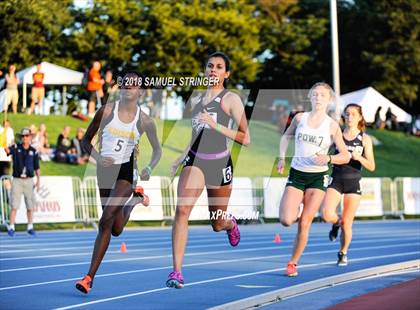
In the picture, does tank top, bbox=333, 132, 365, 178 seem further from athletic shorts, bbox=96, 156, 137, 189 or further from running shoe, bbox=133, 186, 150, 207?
athletic shorts, bbox=96, 156, 137, 189

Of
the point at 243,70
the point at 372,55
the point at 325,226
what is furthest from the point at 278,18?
the point at 325,226

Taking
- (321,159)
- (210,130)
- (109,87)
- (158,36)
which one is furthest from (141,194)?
(158,36)

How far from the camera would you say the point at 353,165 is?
13.7 meters

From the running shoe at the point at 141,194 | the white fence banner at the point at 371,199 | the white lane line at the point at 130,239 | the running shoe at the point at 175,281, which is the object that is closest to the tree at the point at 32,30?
the white fence banner at the point at 371,199

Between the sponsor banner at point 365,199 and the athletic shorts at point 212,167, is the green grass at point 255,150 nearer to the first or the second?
the sponsor banner at point 365,199

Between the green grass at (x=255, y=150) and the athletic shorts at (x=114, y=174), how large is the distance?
1503cm

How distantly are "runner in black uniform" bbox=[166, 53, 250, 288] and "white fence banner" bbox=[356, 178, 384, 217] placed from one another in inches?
781

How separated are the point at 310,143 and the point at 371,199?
18.2 m

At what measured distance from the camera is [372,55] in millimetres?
59500

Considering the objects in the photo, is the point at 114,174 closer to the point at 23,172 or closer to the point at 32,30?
the point at 23,172

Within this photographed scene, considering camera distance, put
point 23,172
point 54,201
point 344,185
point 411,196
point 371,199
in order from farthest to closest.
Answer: point 411,196 < point 371,199 < point 54,201 < point 23,172 < point 344,185

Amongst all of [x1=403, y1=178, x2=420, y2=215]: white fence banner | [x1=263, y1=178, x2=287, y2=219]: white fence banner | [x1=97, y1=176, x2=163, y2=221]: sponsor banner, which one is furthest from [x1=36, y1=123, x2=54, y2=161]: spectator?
[x1=403, y1=178, x2=420, y2=215]: white fence banner

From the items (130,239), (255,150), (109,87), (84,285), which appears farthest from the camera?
(255,150)

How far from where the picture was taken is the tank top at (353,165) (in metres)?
13.3
